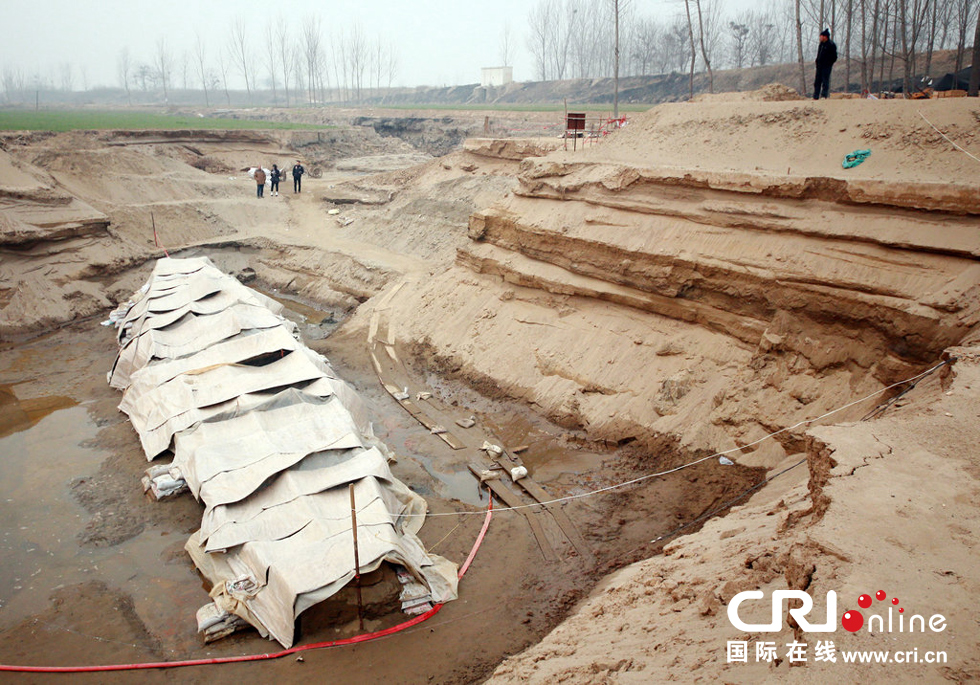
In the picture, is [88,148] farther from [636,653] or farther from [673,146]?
[636,653]

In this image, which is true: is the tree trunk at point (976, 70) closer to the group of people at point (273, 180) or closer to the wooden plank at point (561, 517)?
the wooden plank at point (561, 517)

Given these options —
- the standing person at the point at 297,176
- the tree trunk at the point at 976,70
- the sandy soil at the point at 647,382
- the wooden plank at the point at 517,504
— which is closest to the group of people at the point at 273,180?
the standing person at the point at 297,176

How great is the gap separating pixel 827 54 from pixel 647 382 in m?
8.87

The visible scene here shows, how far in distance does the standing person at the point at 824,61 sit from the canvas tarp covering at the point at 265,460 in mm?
12800

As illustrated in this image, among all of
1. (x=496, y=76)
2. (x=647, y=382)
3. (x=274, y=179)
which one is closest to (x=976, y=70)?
(x=647, y=382)

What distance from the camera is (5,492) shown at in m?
10.3

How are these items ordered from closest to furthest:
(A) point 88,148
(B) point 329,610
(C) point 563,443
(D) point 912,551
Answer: (D) point 912,551 < (B) point 329,610 < (C) point 563,443 < (A) point 88,148

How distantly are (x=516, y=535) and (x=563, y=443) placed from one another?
110 inches

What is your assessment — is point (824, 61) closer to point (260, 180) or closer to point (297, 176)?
point (260, 180)

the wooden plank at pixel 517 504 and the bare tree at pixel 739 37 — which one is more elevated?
the bare tree at pixel 739 37

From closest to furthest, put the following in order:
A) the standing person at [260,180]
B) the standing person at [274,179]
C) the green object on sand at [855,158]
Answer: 1. the green object on sand at [855,158]
2. the standing person at [260,180]
3. the standing person at [274,179]

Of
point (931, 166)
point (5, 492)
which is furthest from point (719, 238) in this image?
point (5, 492)

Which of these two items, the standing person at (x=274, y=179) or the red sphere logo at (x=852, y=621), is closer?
the red sphere logo at (x=852, y=621)

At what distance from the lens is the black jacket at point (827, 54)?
545 inches
